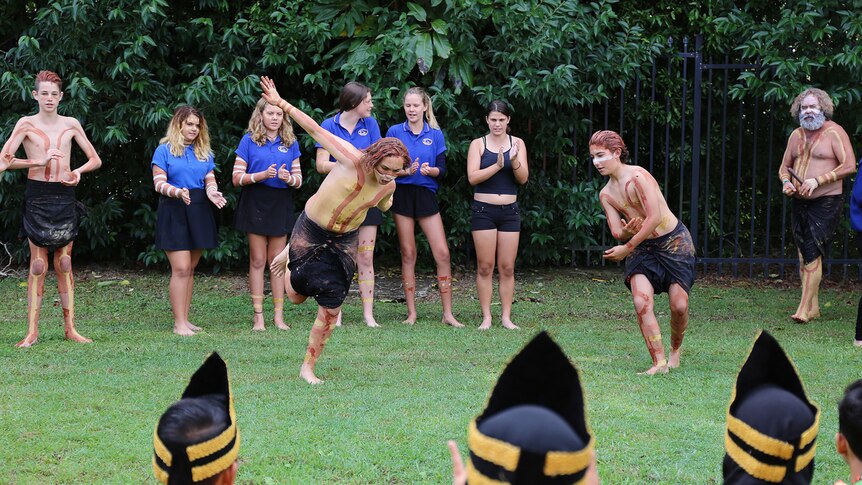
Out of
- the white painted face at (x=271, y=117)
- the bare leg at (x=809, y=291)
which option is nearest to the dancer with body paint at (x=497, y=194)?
the white painted face at (x=271, y=117)

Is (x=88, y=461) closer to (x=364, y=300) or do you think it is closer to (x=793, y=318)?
(x=364, y=300)

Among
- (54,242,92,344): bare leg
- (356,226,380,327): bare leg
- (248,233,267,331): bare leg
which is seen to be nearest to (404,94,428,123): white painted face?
(356,226,380,327): bare leg

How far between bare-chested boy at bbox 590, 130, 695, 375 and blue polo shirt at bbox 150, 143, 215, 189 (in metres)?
3.44

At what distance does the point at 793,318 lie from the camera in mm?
9000

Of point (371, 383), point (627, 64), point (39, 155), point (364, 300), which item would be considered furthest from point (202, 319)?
point (627, 64)

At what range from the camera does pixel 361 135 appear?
8523mm

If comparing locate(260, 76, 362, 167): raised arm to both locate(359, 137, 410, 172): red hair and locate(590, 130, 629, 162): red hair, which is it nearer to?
locate(359, 137, 410, 172): red hair

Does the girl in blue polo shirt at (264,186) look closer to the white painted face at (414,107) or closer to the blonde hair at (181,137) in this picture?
the blonde hair at (181,137)

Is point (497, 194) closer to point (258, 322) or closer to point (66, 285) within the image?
point (258, 322)

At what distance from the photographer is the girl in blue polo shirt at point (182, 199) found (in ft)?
27.3

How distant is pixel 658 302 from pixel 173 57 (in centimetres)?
623

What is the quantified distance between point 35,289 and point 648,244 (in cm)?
466

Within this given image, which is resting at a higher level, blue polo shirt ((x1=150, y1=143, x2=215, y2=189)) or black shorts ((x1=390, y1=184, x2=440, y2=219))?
blue polo shirt ((x1=150, y1=143, x2=215, y2=189))

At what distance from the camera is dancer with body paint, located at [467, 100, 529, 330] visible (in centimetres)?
859
